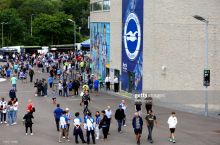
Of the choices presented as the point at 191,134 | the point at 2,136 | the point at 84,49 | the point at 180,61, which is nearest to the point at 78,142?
the point at 2,136

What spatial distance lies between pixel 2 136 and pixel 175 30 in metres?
18.3

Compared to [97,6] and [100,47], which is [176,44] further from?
[97,6]

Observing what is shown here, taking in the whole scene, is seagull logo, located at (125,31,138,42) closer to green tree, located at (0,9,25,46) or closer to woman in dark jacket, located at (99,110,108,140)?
woman in dark jacket, located at (99,110,108,140)

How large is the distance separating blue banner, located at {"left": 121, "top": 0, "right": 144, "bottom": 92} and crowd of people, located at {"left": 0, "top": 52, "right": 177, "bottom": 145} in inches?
62.5

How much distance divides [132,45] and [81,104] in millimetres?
8800

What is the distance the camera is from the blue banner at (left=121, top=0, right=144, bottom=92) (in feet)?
137

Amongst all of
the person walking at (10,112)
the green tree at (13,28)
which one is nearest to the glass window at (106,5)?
the person walking at (10,112)

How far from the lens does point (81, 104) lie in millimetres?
36281

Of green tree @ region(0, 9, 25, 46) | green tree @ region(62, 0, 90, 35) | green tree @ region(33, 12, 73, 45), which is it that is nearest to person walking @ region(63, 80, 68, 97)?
green tree @ region(33, 12, 73, 45)

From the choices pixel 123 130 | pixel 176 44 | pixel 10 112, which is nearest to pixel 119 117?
pixel 123 130

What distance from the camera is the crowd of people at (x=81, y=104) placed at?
2423cm

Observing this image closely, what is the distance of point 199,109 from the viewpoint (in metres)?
37.7

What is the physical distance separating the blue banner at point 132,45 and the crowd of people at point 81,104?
1587 millimetres

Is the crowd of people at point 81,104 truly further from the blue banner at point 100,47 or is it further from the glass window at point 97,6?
the glass window at point 97,6
